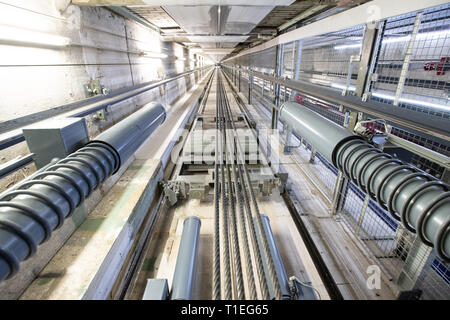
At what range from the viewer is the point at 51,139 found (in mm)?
1031

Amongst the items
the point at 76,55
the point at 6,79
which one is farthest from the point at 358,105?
the point at 76,55

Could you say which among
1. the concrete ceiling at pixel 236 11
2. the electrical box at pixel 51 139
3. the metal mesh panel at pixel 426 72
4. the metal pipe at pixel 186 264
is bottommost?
the metal pipe at pixel 186 264

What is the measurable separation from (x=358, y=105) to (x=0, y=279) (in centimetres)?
175

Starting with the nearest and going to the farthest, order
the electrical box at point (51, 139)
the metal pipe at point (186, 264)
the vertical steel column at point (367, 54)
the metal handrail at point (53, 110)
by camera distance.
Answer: the metal handrail at point (53, 110), the electrical box at point (51, 139), the metal pipe at point (186, 264), the vertical steel column at point (367, 54)

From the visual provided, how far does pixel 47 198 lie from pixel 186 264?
2.80 ft

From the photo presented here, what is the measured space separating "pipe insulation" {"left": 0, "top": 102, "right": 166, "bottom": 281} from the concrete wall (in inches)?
30.2

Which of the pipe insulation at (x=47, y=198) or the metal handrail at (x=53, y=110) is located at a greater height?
the metal handrail at (x=53, y=110)

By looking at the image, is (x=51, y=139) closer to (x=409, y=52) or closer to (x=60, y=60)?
(x=60, y=60)

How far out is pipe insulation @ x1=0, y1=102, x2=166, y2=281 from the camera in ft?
1.98

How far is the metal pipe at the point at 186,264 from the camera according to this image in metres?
1.13

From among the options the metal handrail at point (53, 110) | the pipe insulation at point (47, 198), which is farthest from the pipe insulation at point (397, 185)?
the metal handrail at point (53, 110)

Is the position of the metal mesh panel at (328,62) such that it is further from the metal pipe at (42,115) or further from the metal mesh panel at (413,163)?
the metal pipe at (42,115)

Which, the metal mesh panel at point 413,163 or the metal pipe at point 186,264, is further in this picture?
the metal mesh panel at point 413,163

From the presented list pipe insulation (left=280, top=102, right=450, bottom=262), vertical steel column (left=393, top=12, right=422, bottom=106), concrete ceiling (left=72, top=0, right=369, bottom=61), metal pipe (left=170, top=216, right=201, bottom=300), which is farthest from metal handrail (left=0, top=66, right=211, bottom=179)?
vertical steel column (left=393, top=12, right=422, bottom=106)
